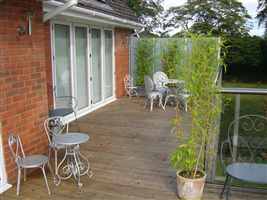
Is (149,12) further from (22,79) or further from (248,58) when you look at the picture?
(22,79)

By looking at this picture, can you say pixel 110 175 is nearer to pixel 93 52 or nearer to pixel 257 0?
pixel 93 52

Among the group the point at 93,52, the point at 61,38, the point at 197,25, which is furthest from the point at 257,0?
the point at 61,38

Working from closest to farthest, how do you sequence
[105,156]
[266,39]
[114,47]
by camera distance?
[105,156] < [114,47] < [266,39]

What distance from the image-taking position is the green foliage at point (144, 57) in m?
10.5

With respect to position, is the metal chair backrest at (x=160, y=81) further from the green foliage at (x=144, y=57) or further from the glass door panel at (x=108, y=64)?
the green foliage at (x=144, y=57)

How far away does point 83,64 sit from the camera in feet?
24.9

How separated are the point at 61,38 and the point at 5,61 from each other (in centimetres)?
298

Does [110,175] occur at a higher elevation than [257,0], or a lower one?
lower

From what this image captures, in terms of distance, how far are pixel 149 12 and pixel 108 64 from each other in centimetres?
1009

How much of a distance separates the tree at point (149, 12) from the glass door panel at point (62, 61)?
38.6 feet

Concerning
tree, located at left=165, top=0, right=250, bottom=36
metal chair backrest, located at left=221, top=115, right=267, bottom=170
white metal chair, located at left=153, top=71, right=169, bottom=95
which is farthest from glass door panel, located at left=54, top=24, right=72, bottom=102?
tree, located at left=165, top=0, right=250, bottom=36

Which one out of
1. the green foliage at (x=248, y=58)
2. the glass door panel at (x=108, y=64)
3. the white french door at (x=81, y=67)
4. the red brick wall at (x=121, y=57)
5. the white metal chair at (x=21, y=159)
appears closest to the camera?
the white metal chair at (x=21, y=159)

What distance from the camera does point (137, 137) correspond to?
19.5 ft

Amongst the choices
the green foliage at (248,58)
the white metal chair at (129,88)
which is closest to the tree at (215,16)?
the green foliage at (248,58)
